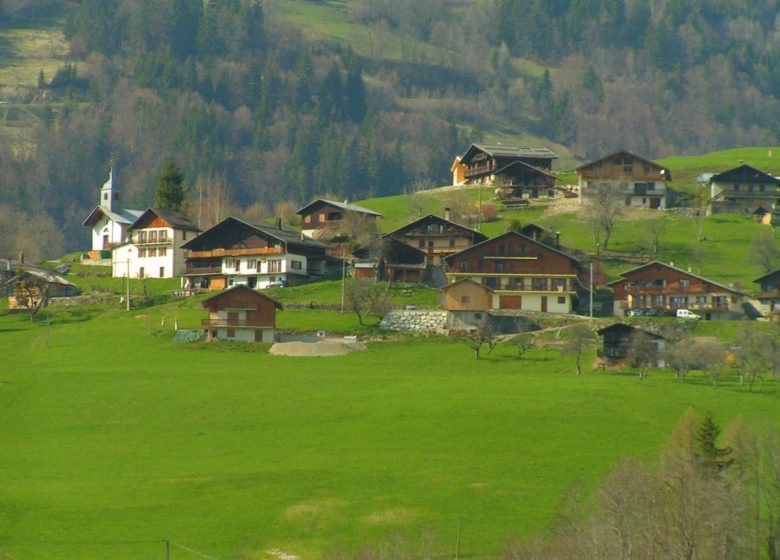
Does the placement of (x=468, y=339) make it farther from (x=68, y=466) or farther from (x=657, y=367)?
(x=68, y=466)

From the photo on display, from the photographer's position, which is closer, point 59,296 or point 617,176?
point 59,296

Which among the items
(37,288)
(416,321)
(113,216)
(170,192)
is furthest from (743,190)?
(37,288)

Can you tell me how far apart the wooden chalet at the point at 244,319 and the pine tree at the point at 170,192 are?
37621 millimetres

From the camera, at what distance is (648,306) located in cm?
10094

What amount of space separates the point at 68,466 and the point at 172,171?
68.1 metres

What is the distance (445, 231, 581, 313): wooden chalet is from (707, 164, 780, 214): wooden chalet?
34711 mm

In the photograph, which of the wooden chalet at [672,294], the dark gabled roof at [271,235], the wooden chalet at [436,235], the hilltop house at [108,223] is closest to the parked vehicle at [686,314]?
the wooden chalet at [672,294]

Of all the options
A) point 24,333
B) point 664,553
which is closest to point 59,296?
point 24,333

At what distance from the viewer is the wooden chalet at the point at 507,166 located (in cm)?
14300

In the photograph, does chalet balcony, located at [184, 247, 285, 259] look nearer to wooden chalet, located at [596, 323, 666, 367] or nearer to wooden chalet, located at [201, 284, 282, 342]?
wooden chalet, located at [201, 284, 282, 342]

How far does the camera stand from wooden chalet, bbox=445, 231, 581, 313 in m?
102

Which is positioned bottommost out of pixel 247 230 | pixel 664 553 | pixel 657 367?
pixel 664 553

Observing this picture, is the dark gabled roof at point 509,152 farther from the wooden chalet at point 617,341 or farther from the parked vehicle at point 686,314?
the wooden chalet at point 617,341

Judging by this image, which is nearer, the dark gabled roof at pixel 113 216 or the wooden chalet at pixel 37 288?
the wooden chalet at pixel 37 288
